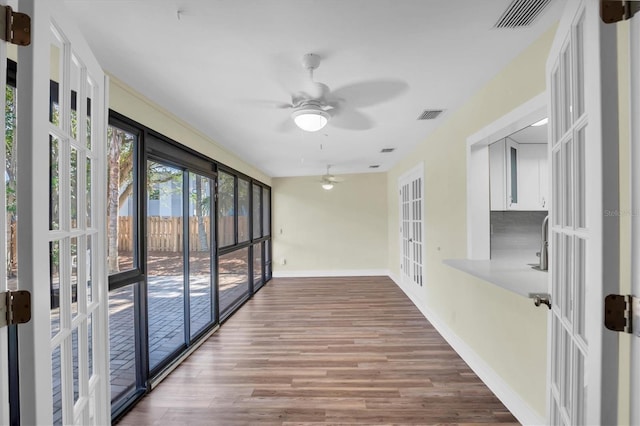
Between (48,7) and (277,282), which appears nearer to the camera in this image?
(48,7)

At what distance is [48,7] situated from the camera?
902 mm

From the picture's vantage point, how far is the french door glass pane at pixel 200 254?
10.8 feet

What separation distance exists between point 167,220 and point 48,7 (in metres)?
2.26

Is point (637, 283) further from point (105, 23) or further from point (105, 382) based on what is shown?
point (105, 23)

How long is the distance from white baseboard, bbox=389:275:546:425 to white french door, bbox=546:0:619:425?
0.85 metres

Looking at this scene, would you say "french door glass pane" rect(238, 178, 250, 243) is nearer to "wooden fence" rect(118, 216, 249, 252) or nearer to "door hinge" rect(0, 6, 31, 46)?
"wooden fence" rect(118, 216, 249, 252)

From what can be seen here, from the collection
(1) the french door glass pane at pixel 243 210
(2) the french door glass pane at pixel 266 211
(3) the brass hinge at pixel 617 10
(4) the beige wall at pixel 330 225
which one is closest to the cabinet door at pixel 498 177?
(3) the brass hinge at pixel 617 10

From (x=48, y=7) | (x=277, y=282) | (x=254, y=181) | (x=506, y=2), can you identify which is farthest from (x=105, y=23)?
(x=277, y=282)

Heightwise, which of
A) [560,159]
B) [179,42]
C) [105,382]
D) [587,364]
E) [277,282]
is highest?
[179,42]

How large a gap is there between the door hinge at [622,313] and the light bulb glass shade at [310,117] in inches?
77.3

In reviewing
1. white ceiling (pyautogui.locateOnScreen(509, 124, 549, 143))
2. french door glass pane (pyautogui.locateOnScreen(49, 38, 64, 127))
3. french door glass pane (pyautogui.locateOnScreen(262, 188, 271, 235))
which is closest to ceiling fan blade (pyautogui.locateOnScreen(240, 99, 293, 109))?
french door glass pane (pyautogui.locateOnScreen(49, 38, 64, 127))

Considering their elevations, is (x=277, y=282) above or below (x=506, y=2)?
below

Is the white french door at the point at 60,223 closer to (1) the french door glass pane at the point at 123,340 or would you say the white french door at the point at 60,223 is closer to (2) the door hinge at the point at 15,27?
(2) the door hinge at the point at 15,27

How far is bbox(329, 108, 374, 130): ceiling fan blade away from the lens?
2824 millimetres
